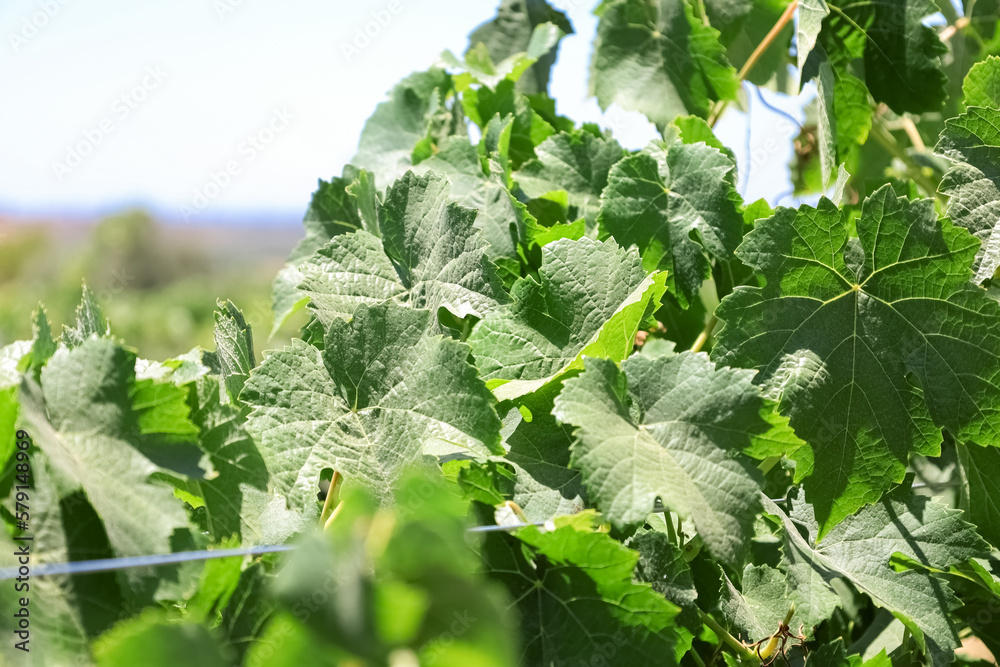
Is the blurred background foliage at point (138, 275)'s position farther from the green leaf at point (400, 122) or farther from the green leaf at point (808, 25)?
the green leaf at point (808, 25)

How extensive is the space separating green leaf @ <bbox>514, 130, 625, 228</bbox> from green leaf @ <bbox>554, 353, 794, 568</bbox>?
1.01 ft

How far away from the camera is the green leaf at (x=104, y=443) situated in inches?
15.5

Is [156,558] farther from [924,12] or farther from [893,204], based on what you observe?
[924,12]

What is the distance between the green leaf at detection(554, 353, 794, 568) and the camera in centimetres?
44

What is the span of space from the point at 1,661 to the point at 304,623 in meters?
0.20

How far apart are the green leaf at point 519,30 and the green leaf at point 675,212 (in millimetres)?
446

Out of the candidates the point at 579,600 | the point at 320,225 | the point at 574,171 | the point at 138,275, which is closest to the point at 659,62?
the point at 574,171

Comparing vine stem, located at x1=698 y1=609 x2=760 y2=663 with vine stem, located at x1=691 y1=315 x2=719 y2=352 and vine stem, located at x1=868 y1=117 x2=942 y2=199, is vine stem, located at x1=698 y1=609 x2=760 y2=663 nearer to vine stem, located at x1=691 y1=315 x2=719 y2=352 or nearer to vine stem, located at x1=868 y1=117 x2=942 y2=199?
vine stem, located at x1=691 y1=315 x2=719 y2=352

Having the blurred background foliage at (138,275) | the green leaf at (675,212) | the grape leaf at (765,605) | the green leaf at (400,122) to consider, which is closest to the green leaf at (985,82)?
the green leaf at (675,212)

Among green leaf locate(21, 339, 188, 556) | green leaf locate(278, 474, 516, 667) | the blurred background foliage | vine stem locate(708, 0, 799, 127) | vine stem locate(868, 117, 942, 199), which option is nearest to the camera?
green leaf locate(278, 474, 516, 667)

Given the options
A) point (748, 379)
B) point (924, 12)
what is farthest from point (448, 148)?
point (924, 12)

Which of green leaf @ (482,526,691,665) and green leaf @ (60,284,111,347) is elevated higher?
green leaf @ (60,284,111,347)

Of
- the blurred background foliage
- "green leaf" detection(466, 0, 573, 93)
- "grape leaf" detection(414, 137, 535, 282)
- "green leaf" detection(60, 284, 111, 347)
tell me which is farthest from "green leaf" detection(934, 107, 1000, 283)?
the blurred background foliage

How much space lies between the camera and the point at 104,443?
16.3 inches
